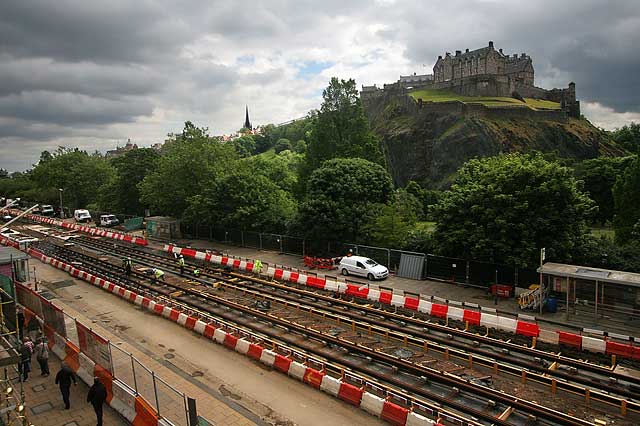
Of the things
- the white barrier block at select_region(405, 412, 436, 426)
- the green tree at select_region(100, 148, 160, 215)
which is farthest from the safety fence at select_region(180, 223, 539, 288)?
the green tree at select_region(100, 148, 160, 215)

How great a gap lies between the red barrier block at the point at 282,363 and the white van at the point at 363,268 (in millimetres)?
13516

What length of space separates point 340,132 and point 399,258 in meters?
25.5

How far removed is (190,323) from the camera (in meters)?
18.4

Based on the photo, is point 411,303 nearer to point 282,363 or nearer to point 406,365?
point 406,365

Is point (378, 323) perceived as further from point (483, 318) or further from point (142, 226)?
point (142, 226)

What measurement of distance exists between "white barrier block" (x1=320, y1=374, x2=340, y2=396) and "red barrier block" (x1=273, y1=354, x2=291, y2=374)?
62.1 inches

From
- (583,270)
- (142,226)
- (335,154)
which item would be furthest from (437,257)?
(142,226)

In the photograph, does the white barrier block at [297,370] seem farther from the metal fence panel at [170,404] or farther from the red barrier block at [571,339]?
the red barrier block at [571,339]

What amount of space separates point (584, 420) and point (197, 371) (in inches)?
444

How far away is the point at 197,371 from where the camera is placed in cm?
1446

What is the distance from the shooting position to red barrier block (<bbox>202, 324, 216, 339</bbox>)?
1716cm

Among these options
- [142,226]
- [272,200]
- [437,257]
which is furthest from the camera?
[142,226]

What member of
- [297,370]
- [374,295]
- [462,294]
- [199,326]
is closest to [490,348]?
[374,295]

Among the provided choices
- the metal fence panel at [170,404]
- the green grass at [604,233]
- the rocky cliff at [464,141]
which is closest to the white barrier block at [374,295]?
the metal fence panel at [170,404]
